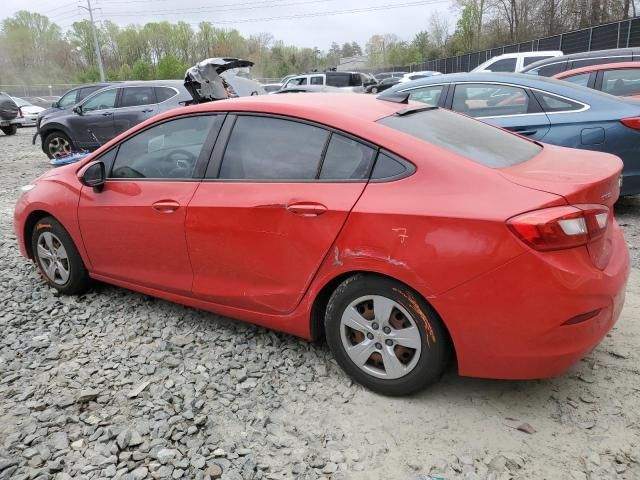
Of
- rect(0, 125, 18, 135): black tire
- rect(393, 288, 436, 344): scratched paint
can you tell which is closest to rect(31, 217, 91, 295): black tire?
rect(393, 288, 436, 344): scratched paint

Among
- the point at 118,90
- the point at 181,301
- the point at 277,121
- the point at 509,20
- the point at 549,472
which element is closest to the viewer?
the point at 549,472

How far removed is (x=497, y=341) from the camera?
7.47ft

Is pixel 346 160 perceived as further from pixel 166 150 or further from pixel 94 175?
pixel 94 175

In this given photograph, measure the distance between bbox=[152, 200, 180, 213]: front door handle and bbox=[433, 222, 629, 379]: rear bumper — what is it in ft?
5.64

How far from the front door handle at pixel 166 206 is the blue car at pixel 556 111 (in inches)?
92.3

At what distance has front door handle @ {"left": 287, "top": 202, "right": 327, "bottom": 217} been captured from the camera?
103 inches

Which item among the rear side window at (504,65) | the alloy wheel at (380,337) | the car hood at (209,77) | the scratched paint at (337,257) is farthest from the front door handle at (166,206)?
the rear side window at (504,65)

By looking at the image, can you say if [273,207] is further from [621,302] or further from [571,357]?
[621,302]

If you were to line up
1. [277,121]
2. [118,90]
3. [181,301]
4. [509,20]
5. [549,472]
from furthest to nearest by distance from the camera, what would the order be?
[509,20], [118,90], [181,301], [277,121], [549,472]

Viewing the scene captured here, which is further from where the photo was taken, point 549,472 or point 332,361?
point 332,361

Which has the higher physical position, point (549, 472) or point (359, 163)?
point (359, 163)

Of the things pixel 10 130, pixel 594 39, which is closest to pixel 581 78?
pixel 594 39

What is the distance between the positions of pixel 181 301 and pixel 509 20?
5768 centimetres

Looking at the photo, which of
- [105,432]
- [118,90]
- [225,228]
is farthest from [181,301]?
[118,90]
